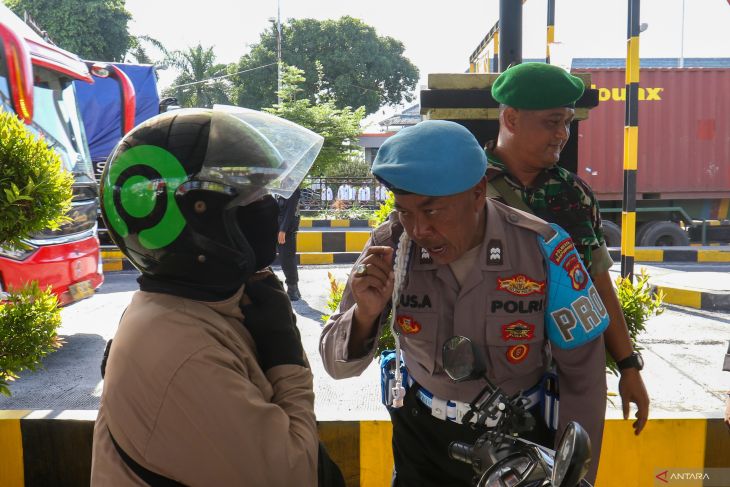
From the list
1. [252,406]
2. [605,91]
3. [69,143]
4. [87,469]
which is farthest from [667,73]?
[252,406]

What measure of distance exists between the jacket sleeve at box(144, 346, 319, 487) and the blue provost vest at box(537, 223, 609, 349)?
2.46 ft

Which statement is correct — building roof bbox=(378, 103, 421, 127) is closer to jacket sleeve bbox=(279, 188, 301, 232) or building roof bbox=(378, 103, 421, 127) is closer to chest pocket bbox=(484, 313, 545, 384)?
jacket sleeve bbox=(279, 188, 301, 232)

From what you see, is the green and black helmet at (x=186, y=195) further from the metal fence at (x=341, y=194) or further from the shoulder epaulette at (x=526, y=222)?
the metal fence at (x=341, y=194)

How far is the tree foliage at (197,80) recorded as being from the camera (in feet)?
116

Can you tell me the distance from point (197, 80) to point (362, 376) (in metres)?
33.6

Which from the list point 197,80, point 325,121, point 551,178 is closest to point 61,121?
point 551,178

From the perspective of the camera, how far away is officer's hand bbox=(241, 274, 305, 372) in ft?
4.17

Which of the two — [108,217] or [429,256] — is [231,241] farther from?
[429,256]

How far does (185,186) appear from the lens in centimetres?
122

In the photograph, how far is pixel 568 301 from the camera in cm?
159

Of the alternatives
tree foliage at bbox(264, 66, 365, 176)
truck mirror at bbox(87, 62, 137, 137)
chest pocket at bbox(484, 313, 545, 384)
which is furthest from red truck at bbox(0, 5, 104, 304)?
tree foliage at bbox(264, 66, 365, 176)

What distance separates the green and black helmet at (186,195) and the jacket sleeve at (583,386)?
81 centimetres

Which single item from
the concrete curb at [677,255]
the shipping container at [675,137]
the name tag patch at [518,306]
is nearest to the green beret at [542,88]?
the name tag patch at [518,306]

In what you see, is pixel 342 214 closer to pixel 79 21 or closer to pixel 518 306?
pixel 79 21
